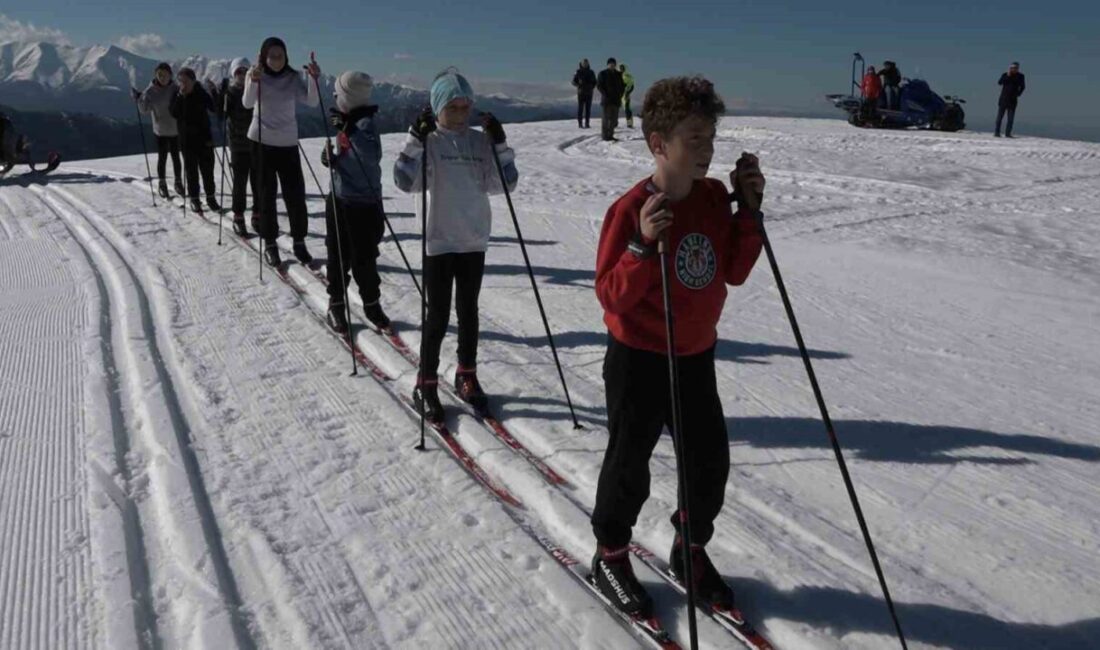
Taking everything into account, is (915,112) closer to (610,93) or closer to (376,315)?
(610,93)

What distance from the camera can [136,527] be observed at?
10.5 feet

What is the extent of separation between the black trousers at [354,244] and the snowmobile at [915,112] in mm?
20660

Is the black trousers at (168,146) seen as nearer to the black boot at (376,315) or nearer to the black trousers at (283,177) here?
the black trousers at (283,177)

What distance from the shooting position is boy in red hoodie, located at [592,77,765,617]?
2297mm

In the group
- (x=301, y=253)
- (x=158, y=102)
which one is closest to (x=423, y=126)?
(x=301, y=253)

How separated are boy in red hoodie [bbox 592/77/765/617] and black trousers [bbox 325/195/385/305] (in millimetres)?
3466

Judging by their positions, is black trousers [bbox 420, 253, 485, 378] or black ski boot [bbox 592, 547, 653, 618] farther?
black trousers [bbox 420, 253, 485, 378]

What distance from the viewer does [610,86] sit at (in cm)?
1981

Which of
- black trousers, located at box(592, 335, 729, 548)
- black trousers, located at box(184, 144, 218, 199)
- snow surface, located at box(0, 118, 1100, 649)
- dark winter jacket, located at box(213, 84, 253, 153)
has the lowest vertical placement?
snow surface, located at box(0, 118, 1100, 649)

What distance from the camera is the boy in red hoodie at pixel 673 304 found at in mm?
2297

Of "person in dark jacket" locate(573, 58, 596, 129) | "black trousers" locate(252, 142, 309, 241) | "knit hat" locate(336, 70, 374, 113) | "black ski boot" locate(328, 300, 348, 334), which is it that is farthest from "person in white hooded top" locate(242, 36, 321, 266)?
"person in dark jacket" locate(573, 58, 596, 129)

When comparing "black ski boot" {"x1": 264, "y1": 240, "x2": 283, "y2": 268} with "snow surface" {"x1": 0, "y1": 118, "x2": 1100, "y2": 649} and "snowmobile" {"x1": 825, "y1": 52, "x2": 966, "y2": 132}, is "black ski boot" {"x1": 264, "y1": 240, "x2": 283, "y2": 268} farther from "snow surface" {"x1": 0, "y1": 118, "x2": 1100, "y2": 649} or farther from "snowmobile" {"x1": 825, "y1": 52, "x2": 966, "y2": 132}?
"snowmobile" {"x1": 825, "y1": 52, "x2": 966, "y2": 132}

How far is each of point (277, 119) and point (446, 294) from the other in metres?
3.61

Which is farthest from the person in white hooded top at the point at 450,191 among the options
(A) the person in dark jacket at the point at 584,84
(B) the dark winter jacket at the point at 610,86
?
(A) the person in dark jacket at the point at 584,84
